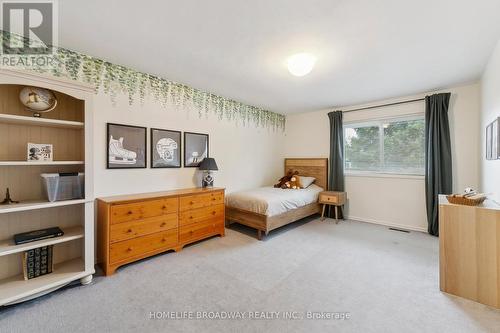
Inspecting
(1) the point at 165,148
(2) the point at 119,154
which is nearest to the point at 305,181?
(1) the point at 165,148

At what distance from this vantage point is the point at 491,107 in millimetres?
2402

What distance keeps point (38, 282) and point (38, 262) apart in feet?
0.63

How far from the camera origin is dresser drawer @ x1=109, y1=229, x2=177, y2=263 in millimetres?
2271

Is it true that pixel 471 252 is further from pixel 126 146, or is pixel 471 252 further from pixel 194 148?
pixel 126 146

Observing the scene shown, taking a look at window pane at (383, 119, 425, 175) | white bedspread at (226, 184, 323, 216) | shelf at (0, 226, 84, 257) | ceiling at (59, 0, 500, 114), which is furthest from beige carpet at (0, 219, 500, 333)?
ceiling at (59, 0, 500, 114)

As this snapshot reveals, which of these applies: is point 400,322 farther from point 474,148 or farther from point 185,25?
point 474,148

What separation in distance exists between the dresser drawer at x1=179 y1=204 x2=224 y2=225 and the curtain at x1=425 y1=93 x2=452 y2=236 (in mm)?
3337

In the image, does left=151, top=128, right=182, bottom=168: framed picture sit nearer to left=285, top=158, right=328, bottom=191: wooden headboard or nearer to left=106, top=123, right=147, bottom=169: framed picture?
left=106, top=123, right=147, bottom=169: framed picture

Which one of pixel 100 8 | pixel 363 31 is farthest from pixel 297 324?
pixel 100 8

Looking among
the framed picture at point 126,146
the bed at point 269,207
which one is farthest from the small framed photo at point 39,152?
the bed at point 269,207

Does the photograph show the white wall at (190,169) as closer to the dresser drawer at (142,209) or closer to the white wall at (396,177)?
the dresser drawer at (142,209)

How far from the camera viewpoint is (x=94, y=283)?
2072 mm

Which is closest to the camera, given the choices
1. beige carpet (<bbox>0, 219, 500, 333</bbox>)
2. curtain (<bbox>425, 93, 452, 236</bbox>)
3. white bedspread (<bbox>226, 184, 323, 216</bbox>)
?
beige carpet (<bbox>0, 219, 500, 333</bbox>)

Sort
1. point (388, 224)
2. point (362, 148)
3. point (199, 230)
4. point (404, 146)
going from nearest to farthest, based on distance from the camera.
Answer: point (199, 230)
point (404, 146)
point (388, 224)
point (362, 148)
